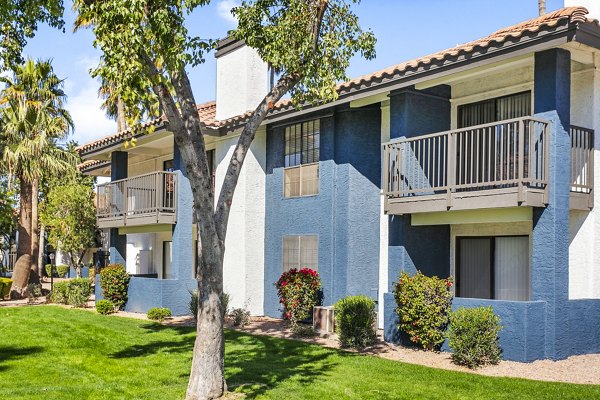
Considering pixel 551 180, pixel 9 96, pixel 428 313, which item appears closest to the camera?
pixel 551 180

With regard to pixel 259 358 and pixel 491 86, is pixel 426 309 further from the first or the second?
pixel 491 86

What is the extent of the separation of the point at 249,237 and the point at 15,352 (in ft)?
26.0

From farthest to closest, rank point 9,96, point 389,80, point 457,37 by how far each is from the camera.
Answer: point 9,96 → point 457,37 → point 389,80

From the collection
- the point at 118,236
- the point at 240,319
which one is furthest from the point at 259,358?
the point at 118,236

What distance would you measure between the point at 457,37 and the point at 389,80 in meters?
4.02

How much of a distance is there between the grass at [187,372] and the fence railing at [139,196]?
5713 millimetres

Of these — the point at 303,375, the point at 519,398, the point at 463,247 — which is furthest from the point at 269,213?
the point at 519,398

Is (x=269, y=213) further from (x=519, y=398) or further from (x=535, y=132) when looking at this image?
(x=519, y=398)

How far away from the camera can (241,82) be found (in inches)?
834

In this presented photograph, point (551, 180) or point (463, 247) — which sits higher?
point (551, 180)

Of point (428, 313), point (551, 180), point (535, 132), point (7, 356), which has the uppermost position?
point (535, 132)

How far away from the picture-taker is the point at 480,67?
13367 millimetres

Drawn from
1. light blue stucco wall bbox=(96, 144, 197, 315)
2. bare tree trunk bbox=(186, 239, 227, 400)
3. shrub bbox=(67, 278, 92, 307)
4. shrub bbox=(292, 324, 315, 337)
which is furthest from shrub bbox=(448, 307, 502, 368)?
shrub bbox=(67, 278, 92, 307)

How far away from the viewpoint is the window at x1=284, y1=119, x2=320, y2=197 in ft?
61.4
